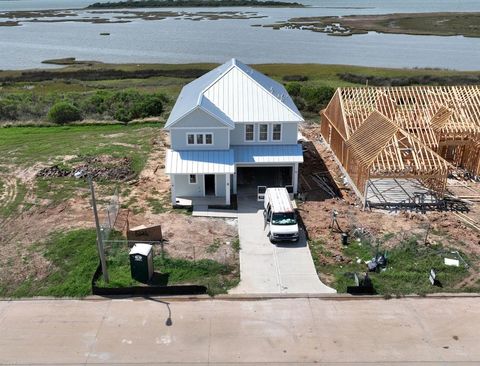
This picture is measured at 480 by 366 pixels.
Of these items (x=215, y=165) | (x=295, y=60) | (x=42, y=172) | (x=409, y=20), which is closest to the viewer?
(x=215, y=165)

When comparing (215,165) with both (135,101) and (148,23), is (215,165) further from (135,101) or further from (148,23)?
(148,23)

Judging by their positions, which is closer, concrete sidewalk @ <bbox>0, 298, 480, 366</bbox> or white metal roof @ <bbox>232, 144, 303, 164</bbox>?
concrete sidewalk @ <bbox>0, 298, 480, 366</bbox>

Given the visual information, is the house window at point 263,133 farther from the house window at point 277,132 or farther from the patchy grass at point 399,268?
the patchy grass at point 399,268

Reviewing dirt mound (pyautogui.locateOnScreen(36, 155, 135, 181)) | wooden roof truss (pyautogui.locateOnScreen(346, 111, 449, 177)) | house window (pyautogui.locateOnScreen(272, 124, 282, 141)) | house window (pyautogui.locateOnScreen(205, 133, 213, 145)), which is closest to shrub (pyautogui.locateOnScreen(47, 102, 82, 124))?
dirt mound (pyautogui.locateOnScreen(36, 155, 135, 181))

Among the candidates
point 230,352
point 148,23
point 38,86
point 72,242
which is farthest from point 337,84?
point 148,23

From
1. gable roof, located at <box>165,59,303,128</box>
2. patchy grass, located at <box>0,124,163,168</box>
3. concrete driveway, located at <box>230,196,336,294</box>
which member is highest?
gable roof, located at <box>165,59,303,128</box>

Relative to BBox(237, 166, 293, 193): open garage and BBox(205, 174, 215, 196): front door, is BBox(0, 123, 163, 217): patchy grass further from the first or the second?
BBox(237, 166, 293, 193): open garage

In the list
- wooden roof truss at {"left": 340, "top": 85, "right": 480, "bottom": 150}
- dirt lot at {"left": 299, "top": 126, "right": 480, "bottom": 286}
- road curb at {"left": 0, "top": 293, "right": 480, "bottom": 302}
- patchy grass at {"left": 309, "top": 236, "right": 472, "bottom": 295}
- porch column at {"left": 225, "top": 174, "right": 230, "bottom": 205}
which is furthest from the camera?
wooden roof truss at {"left": 340, "top": 85, "right": 480, "bottom": 150}
